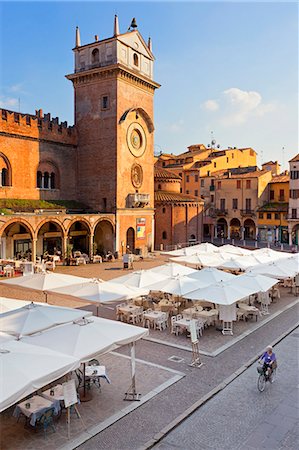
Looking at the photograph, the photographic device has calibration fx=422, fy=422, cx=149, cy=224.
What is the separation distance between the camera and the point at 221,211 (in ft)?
193

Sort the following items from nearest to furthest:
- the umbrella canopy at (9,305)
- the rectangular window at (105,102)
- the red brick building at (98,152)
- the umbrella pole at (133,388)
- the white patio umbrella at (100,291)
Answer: the umbrella pole at (133,388), the umbrella canopy at (9,305), the white patio umbrella at (100,291), the red brick building at (98,152), the rectangular window at (105,102)

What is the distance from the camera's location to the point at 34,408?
883 cm

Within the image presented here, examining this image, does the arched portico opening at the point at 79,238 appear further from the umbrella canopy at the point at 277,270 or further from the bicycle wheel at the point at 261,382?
the bicycle wheel at the point at 261,382

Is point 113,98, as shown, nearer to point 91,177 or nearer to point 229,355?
point 91,177

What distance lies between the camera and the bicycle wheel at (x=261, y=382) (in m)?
A: 11.0

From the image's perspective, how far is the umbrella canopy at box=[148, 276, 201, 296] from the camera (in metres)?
16.4

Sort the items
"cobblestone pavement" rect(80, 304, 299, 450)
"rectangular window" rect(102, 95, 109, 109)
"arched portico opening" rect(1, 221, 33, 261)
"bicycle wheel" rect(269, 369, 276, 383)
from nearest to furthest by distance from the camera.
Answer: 1. "cobblestone pavement" rect(80, 304, 299, 450)
2. "bicycle wheel" rect(269, 369, 276, 383)
3. "arched portico opening" rect(1, 221, 33, 261)
4. "rectangular window" rect(102, 95, 109, 109)

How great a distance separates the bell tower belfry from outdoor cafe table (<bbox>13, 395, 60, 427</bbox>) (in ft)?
92.7

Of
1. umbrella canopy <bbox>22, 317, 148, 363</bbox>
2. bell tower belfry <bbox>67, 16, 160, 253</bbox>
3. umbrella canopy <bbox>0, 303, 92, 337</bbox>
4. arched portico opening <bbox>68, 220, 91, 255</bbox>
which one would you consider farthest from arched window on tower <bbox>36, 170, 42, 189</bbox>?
umbrella canopy <bbox>22, 317, 148, 363</bbox>

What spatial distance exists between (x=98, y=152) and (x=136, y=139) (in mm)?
4268

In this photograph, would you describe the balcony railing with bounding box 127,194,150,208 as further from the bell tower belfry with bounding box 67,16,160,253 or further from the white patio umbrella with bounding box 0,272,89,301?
the white patio umbrella with bounding box 0,272,89,301

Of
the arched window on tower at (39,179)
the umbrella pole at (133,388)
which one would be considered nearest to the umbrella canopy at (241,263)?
the umbrella pole at (133,388)

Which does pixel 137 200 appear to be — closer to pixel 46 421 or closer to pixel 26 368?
pixel 46 421

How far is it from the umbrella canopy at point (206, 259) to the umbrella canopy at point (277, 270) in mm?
2719
